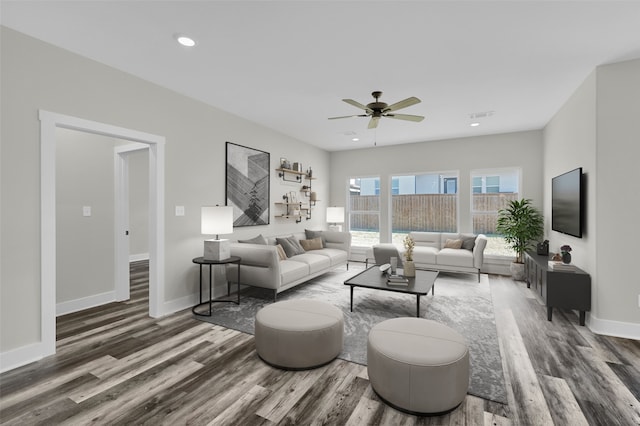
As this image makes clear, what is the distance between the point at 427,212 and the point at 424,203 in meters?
0.21

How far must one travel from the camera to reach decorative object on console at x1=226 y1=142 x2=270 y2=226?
182 inches

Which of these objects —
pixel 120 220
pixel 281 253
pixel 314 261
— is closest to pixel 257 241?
pixel 281 253

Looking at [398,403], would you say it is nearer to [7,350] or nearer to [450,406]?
[450,406]

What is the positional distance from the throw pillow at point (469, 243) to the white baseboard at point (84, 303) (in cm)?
585

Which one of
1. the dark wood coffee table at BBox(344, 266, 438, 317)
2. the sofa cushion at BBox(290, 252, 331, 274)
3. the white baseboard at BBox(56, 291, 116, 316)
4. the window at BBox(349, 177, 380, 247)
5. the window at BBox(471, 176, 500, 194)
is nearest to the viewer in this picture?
the dark wood coffee table at BBox(344, 266, 438, 317)

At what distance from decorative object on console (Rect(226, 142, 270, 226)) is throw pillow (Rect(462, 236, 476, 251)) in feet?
12.3

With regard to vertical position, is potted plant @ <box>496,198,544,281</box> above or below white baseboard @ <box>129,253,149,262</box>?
above

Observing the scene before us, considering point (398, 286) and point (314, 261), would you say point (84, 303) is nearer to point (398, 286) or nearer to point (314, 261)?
point (314, 261)

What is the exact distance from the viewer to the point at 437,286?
4.88 meters

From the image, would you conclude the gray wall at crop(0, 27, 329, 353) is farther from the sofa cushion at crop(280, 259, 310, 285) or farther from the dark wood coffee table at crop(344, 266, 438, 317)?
the dark wood coffee table at crop(344, 266, 438, 317)

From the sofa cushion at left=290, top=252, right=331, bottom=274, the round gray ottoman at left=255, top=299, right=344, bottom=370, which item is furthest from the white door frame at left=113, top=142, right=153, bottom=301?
the round gray ottoman at left=255, top=299, right=344, bottom=370

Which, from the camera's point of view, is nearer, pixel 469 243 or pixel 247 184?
pixel 247 184

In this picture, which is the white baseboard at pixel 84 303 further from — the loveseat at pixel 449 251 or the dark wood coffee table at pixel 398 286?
the loveseat at pixel 449 251

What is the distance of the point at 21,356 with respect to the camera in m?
2.48
